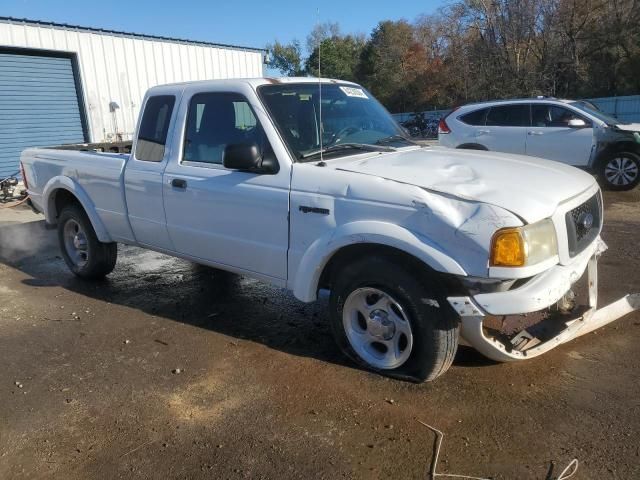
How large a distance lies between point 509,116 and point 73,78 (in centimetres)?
1141

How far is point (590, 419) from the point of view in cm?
297

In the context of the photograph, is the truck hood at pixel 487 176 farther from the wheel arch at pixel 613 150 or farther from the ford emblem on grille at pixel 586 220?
the wheel arch at pixel 613 150

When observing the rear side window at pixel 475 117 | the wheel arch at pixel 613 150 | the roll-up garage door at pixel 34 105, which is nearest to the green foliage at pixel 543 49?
the roll-up garage door at pixel 34 105

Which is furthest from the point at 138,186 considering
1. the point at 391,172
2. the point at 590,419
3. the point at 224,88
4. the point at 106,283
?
the point at 590,419

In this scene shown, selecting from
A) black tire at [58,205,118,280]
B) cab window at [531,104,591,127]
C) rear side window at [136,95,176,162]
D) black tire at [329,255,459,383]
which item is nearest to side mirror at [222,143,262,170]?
black tire at [329,255,459,383]

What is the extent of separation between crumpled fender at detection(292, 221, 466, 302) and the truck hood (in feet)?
1.06

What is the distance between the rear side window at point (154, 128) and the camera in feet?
15.2

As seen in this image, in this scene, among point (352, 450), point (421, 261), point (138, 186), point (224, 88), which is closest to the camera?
point (352, 450)

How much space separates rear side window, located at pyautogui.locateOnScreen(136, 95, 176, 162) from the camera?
4.62 metres

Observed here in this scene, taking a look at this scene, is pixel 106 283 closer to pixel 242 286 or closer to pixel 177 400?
pixel 242 286

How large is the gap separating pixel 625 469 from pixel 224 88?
3.61 metres

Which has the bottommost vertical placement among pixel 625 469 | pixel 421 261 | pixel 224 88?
pixel 625 469

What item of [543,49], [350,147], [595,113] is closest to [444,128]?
[595,113]

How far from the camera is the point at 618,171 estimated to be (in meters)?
9.97
